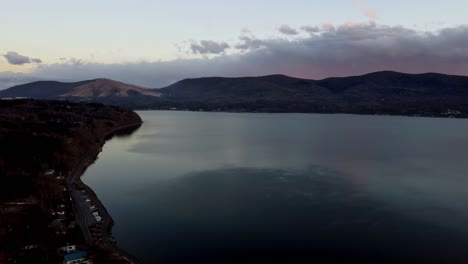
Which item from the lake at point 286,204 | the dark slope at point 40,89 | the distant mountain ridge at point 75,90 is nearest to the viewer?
the lake at point 286,204

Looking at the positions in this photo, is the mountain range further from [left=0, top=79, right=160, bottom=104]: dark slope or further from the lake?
the lake

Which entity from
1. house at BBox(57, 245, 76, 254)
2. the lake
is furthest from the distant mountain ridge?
house at BBox(57, 245, 76, 254)

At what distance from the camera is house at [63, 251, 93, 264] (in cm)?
1090

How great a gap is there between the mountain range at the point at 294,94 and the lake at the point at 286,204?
7073 cm

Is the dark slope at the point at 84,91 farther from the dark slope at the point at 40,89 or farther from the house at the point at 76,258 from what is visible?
the house at the point at 76,258

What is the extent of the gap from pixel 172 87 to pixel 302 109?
97.1 m

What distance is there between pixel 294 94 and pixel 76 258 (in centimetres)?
12962

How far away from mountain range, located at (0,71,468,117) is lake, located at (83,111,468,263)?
70.7 m

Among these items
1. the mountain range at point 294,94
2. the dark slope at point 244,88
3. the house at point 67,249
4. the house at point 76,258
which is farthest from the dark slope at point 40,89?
the house at point 76,258

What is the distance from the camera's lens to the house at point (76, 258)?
10.9 m

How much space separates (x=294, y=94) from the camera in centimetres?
13612

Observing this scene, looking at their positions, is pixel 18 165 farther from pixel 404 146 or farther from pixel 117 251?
pixel 404 146

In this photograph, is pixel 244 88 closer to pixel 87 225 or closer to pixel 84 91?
pixel 84 91

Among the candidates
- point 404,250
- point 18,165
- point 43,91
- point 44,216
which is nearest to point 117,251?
point 44,216
